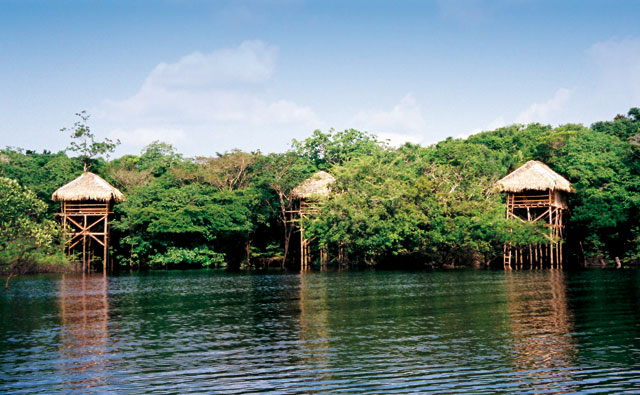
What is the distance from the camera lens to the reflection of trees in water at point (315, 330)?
11938mm

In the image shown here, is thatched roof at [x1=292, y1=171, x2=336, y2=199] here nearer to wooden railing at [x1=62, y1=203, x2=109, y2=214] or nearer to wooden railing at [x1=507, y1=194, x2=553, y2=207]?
wooden railing at [x1=507, y1=194, x2=553, y2=207]

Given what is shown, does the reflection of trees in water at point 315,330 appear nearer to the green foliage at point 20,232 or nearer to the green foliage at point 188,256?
the green foliage at point 20,232

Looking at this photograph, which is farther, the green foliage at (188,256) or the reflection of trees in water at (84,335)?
the green foliage at (188,256)

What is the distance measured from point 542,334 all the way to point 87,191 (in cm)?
3578

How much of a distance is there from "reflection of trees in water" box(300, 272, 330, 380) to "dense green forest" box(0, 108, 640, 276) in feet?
48.6

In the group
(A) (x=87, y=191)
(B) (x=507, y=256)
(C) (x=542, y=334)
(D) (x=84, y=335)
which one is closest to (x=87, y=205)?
(A) (x=87, y=191)

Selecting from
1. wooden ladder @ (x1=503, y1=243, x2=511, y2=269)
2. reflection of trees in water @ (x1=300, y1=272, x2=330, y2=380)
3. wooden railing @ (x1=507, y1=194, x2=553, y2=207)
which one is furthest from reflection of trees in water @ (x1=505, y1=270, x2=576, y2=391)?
wooden railing @ (x1=507, y1=194, x2=553, y2=207)

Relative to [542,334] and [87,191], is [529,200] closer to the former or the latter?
[87,191]

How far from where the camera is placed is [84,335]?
15.5 m

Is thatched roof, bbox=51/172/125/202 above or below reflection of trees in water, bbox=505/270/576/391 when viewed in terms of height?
above

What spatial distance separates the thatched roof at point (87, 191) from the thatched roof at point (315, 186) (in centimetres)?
1185

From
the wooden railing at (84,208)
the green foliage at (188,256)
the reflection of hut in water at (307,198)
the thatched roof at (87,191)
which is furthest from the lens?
the wooden railing at (84,208)

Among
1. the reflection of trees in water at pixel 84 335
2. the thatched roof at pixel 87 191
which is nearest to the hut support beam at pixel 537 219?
the reflection of trees in water at pixel 84 335

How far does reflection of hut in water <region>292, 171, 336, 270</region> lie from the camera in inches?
1768
